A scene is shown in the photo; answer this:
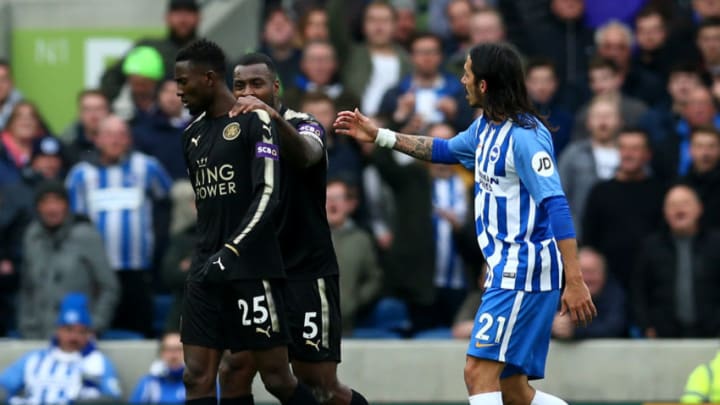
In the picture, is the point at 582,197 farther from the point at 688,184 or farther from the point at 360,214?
the point at 360,214

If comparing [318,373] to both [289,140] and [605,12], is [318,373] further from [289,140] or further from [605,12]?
[605,12]

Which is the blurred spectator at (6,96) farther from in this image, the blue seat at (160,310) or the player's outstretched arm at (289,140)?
the player's outstretched arm at (289,140)

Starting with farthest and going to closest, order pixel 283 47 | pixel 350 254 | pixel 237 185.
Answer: pixel 283 47 < pixel 350 254 < pixel 237 185

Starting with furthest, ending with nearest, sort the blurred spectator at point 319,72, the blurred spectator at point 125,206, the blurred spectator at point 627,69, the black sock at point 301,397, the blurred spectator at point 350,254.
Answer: the blurred spectator at point 627,69
the blurred spectator at point 319,72
the blurred spectator at point 125,206
the blurred spectator at point 350,254
the black sock at point 301,397

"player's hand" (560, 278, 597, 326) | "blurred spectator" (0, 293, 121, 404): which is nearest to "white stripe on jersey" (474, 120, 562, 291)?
"player's hand" (560, 278, 597, 326)

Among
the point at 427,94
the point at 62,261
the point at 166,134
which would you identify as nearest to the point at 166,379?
the point at 62,261

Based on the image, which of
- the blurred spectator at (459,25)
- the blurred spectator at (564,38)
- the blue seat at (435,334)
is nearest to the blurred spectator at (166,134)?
the blue seat at (435,334)

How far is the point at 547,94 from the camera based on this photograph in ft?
44.7

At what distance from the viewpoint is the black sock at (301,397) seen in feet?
27.3

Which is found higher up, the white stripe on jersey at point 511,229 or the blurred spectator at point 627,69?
the blurred spectator at point 627,69

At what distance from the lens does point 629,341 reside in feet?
41.4

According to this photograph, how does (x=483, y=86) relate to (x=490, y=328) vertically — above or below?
above

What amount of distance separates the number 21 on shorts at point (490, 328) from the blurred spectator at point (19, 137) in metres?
6.46

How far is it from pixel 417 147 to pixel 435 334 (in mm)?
4362
